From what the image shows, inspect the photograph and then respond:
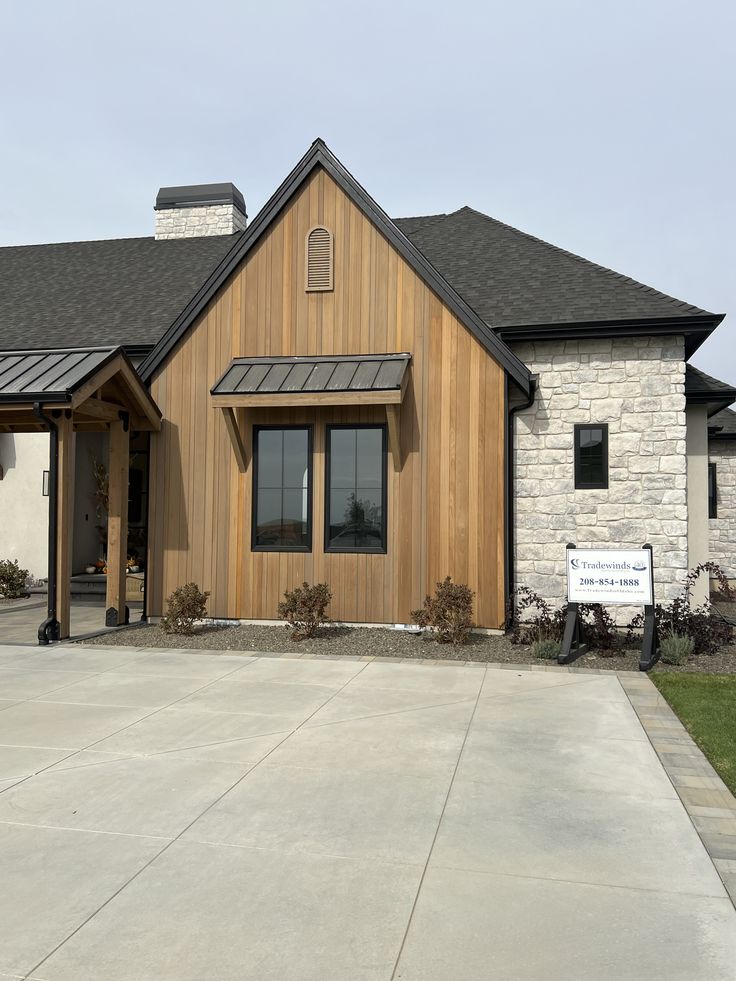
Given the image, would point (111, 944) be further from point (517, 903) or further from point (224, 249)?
point (224, 249)

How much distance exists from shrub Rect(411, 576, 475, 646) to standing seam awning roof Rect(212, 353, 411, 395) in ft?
9.48

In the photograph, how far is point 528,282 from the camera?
495 inches

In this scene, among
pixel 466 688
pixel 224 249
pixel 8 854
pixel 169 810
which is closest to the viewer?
pixel 8 854

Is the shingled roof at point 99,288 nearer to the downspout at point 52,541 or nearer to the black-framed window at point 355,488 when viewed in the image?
the downspout at point 52,541

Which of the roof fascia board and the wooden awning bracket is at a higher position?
the roof fascia board

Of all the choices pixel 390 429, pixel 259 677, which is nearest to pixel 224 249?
pixel 390 429

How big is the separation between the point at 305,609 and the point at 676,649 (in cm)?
476

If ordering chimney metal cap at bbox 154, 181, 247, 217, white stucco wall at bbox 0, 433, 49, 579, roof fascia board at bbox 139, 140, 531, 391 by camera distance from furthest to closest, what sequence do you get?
1. chimney metal cap at bbox 154, 181, 247, 217
2. white stucco wall at bbox 0, 433, 49, 579
3. roof fascia board at bbox 139, 140, 531, 391

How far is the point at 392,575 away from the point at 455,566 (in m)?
0.93

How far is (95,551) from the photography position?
16.4m

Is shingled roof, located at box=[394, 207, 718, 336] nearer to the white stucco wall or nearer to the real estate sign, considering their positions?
the real estate sign

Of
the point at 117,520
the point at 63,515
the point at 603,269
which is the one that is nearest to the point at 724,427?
the point at 603,269

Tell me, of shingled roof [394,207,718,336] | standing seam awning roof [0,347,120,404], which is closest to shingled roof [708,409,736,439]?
shingled roof [394,207,718,336]

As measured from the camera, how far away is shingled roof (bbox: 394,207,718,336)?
11305 mm
